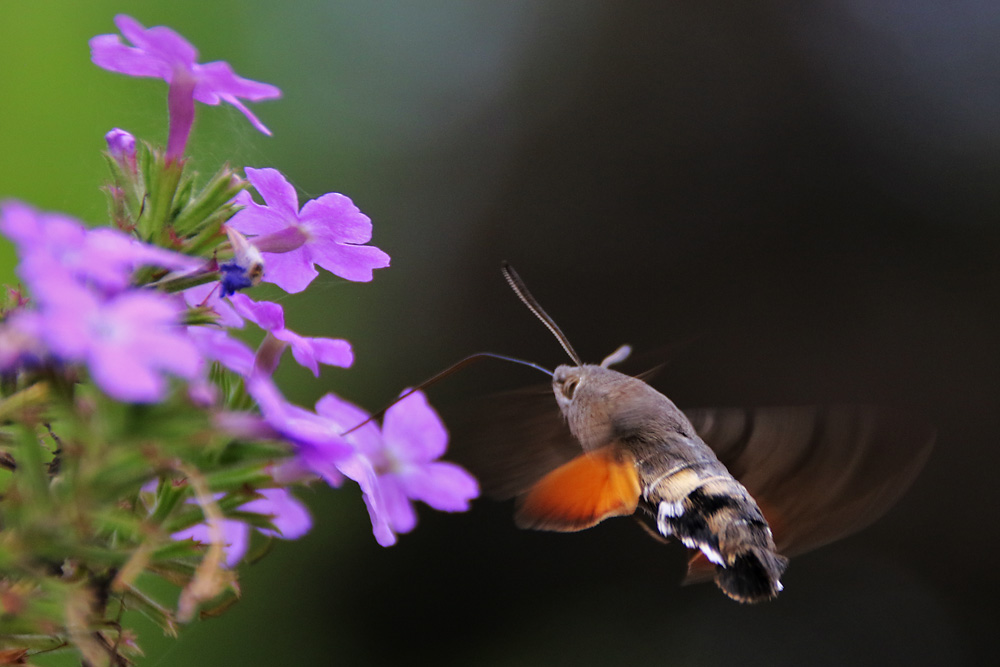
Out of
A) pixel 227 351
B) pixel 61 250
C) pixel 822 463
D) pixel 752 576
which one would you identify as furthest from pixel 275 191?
pixel 822 463

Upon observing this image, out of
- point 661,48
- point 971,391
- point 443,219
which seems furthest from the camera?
point 661,48

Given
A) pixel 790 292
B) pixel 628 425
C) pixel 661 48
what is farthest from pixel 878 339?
pixel 628 425

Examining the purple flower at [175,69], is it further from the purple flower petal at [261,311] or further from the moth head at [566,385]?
the moth head at [566,385]

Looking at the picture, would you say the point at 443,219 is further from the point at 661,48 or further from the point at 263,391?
the point at 263,391

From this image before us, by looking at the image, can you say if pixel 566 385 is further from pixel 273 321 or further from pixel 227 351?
pixel 227 351

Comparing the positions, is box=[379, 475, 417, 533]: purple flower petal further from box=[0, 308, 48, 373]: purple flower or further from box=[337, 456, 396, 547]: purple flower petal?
box=[0, 308, 48, 373]: purple flower

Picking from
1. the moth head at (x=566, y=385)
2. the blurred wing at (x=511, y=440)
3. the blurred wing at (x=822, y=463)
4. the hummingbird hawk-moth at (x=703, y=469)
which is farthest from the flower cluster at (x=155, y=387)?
the blurred wing at (x=822, y=463)
